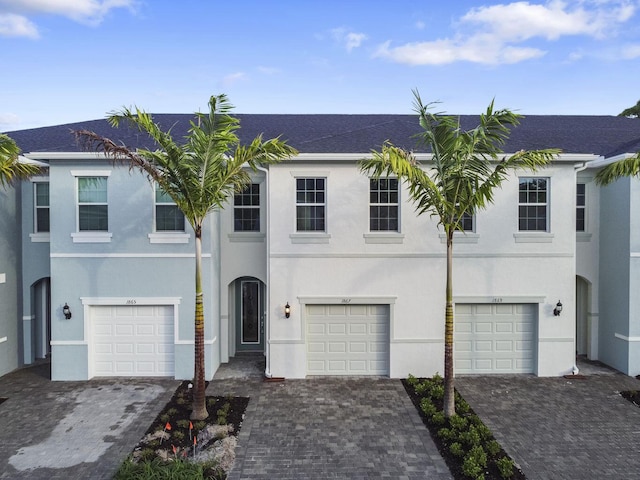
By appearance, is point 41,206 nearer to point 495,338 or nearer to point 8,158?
point 8,158

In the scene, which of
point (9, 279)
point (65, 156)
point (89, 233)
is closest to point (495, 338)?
point (89, 233)

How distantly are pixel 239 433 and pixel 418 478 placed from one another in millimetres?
3503

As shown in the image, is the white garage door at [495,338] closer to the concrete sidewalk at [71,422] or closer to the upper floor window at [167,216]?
the concrete sidewalk at [71,422]

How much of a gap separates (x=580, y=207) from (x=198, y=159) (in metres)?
11.1

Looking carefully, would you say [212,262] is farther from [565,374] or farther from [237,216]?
[565,374]

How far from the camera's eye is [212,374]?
424 inches

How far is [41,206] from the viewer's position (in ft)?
38.1

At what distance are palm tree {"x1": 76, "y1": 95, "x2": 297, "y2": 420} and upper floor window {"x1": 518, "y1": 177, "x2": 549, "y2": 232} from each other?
678 centimetres

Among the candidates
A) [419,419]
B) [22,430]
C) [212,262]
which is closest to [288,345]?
[212,262]

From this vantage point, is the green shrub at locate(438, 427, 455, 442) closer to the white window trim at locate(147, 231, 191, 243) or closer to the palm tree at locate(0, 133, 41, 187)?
the white window trim at locate(147, 231, 191, 243)

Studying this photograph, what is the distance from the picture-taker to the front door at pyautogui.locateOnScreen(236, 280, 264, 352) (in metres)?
12.8

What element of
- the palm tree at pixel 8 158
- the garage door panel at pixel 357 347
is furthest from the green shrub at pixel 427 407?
the palm tree at pixel 8 158

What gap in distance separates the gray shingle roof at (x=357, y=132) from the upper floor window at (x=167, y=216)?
1.65 m

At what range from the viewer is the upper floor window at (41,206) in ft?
38.0
